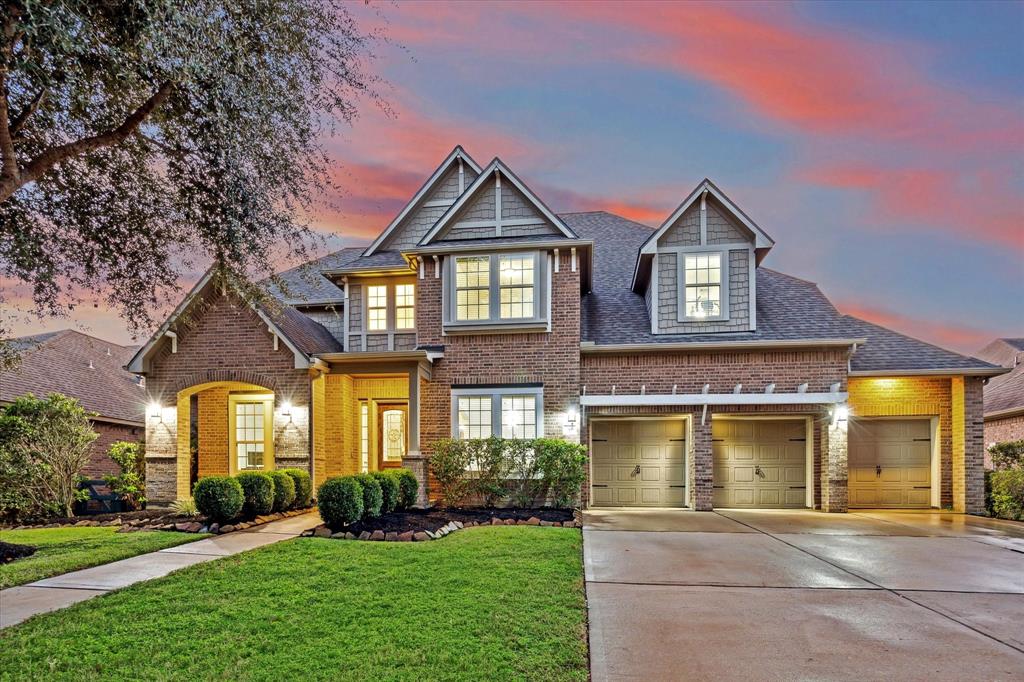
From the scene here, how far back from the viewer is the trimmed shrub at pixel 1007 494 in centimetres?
1153

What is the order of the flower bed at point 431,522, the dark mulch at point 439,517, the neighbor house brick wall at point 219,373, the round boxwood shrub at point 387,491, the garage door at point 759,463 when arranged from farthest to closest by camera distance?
1. the garage door at point 759,463
2. the neighbor house brick wall at point 219,373
3. the round boxwood shrub at point 387,491
4. the dark mulch at point 439,517
5. the flower bed at point 431,522

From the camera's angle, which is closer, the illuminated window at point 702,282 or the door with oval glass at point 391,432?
the illuminated window at point 702,282

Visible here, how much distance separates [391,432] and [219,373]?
4.81 m

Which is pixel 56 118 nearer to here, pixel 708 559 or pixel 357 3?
pixel 357 3

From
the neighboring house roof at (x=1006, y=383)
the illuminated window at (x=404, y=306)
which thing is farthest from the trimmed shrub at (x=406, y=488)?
the neighboring house roof at (x=1006, y=383)

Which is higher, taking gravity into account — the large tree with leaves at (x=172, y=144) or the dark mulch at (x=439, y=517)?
the large tree with leaves at (x=172, y=144)

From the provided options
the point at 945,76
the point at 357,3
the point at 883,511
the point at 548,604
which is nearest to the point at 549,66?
the point at 357,3

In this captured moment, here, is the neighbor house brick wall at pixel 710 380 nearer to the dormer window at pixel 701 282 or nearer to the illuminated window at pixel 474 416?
the dormer window at pixel 701 282

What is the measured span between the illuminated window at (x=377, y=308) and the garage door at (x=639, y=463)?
609 cm

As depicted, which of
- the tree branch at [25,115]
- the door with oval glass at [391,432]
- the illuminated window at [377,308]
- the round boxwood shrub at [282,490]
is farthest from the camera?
the door with oval glass at [391,432]

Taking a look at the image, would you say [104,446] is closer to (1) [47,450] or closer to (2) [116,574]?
(1) [47,450]

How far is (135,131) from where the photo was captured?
6.26m

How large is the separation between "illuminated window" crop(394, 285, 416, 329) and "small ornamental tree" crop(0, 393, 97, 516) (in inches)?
284

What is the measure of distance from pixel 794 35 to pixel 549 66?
5.36m
